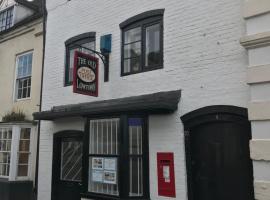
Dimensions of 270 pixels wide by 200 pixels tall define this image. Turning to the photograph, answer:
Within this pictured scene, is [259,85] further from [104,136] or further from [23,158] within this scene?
[23,158]

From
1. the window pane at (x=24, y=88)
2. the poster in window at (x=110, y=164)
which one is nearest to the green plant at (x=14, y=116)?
the window pane at (x=24, y=88)

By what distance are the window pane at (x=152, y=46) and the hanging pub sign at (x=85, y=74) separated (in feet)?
4.80

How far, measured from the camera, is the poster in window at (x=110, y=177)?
25.7 ft

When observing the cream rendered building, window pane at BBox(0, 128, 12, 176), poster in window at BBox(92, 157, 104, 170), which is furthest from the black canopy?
window pane at BBox(0, 128, 12, 176)

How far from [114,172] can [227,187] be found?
256 cm

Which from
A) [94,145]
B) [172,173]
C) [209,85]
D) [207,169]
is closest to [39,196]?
[94,145]

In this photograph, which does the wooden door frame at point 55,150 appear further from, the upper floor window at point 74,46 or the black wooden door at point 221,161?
the black wooden door at point 221,161

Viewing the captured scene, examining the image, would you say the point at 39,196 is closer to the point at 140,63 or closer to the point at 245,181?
the point at 140,63

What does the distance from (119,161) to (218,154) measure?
7.21 ft

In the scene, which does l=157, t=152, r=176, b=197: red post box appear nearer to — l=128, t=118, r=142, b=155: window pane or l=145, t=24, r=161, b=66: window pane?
l=128, t=118, r=142, b=155: window pane

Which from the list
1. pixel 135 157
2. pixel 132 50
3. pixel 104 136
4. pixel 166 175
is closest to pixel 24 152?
pixel 104 136

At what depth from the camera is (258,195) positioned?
549 cm

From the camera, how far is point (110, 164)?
796 centimetres

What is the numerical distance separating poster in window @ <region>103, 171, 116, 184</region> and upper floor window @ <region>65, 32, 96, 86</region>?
330cm
